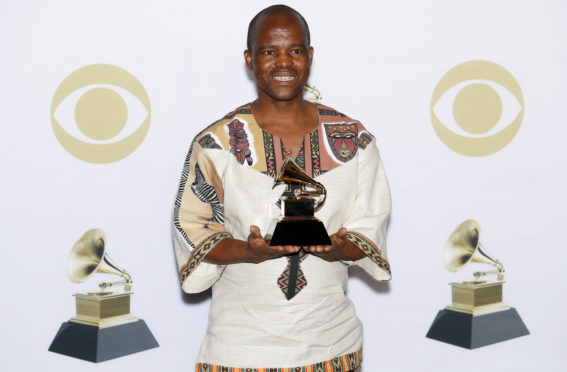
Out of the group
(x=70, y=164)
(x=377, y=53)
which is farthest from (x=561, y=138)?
(x=70, y=164)

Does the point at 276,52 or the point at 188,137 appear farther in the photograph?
the point at 188,137

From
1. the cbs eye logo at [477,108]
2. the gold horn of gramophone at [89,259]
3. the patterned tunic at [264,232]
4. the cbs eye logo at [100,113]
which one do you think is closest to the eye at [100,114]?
the cbs eye logo at [100,113]

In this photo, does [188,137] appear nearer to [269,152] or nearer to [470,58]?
[269,152]

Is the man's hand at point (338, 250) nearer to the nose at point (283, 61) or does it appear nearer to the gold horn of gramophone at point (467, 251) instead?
the nose at point (283, 61)

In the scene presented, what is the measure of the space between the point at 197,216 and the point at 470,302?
1701mm

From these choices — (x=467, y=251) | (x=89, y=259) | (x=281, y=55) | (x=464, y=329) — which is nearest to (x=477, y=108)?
(x=467, y=251)

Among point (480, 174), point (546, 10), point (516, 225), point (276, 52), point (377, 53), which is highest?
point (546, 10)

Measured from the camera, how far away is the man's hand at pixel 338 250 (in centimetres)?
208

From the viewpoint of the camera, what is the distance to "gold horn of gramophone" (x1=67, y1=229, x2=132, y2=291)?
9.43ft

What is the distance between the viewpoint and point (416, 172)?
3355 mm

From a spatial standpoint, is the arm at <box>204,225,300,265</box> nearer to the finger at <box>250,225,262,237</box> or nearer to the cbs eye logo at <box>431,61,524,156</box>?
the finger at <box>250,225,262,237</box>

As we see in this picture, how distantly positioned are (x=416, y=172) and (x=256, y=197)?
1342 mm

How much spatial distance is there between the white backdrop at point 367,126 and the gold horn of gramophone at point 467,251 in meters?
0.04

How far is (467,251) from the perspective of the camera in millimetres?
3475
